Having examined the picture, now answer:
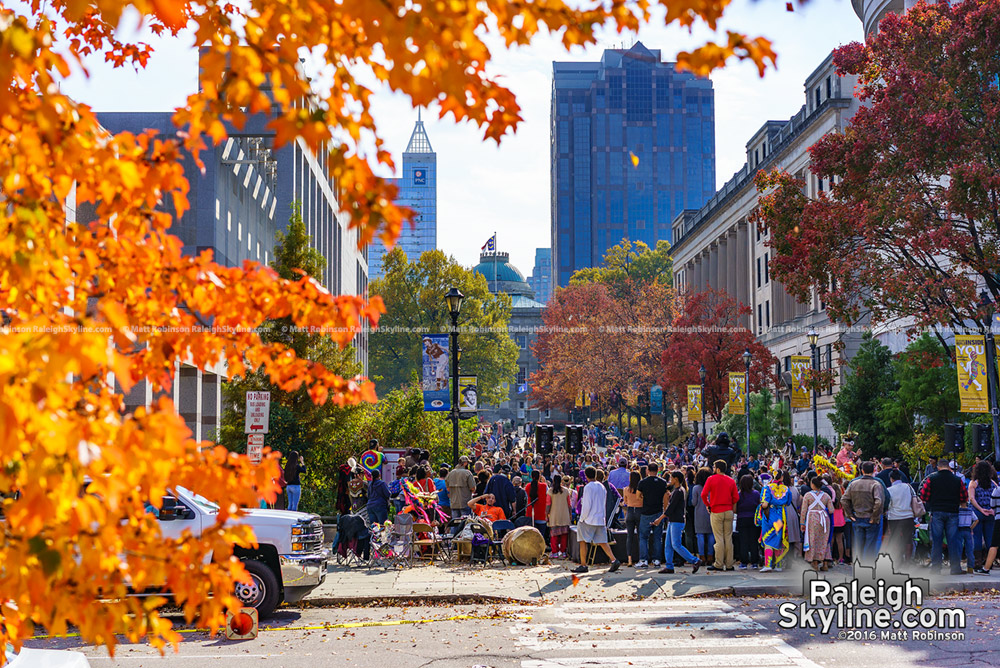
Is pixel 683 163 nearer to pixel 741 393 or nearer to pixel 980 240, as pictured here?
pixel 741 393

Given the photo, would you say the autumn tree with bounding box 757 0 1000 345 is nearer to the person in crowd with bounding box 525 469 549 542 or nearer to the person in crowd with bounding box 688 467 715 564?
the person in crowd with bounding box 688 467 715 564

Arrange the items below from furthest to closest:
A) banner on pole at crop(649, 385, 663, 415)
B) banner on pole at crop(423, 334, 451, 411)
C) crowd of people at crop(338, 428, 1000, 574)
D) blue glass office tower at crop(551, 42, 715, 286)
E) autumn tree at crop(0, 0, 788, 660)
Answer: blue glass office tower at crop(551, 42, 715, 286)
banner on pole at crop(649, 385, 663, 415)
banner on pole at crop(423, 334, 451, 411)
crowd of people at crop(338, 428, 1000, 574)
autumn tree at crop(0, 0, 788, 660)

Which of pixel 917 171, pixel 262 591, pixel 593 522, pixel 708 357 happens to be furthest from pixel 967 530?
pixel 708 357

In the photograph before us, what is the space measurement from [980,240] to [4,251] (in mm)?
26896

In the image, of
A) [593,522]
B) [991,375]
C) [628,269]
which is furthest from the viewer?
[628,269]

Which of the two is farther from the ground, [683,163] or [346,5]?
[683,163]

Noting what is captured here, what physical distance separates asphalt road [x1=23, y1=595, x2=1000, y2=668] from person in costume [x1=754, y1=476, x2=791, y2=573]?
3274 mm

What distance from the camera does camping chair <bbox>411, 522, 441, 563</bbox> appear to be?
66.0 ft

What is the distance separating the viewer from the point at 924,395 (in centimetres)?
3453

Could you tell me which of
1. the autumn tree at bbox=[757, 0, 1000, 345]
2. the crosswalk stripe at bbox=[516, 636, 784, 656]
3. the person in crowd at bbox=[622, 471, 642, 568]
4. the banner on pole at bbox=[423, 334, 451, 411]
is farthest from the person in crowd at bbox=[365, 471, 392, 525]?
the autumn tree at bbox=[757, 0, 1000, 345]

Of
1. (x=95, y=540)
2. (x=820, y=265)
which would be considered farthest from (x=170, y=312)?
(x=820, y=265)

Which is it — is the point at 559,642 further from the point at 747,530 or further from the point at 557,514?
the point at 557,514

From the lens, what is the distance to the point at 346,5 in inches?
126

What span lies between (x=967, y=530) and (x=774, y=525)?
323 cm
